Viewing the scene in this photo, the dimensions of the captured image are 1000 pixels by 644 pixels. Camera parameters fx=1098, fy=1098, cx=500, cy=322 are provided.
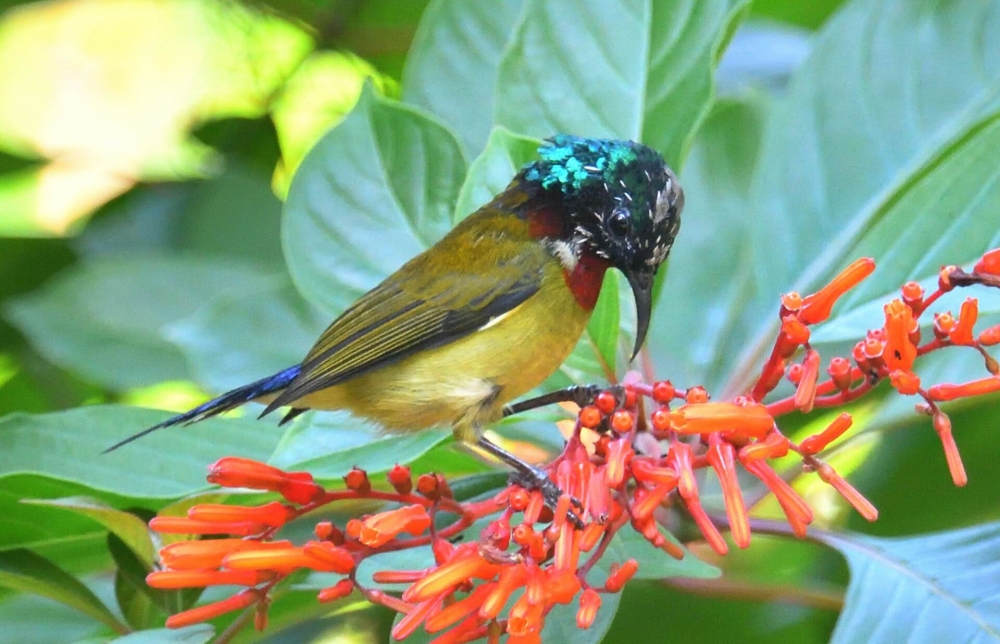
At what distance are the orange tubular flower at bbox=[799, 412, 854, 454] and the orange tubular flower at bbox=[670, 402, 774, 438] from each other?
5cm

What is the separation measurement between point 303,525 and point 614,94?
920 millimetres

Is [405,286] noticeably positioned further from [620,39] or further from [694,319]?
[694,319]

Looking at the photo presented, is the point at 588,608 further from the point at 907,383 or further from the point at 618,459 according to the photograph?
the point at 907,383

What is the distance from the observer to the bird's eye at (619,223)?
69.7 inches

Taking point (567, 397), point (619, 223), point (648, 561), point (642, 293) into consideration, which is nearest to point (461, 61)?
point (619, 223)

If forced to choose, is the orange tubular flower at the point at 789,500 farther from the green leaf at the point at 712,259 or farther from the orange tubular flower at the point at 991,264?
the green leaf at the point at 712,259

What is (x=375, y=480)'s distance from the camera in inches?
69.8

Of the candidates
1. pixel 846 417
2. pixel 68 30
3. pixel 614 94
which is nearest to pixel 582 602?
pixel 846 417

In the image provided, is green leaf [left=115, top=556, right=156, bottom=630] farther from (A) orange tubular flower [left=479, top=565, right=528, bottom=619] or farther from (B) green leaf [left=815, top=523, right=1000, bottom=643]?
(B) green leaf [left=815, top=523, right=1000, bottom=643]

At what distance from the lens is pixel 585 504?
1294mm

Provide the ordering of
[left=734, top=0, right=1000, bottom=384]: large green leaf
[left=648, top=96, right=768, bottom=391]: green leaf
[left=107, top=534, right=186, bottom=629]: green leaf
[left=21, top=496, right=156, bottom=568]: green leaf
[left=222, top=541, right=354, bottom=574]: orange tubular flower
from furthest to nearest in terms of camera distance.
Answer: [left=648, top=96, right=768, bottom=391]: green leaf < [left=734, top=0, right=1000, bottom=384]: large green leaf < [left=107, top=534, right=186, bottom=629]: green leaf < [left=21, top=496, right=156, bottom=568]: green leaf < [left=222, top=541, right=354, bottom=574]: orange tubular flower

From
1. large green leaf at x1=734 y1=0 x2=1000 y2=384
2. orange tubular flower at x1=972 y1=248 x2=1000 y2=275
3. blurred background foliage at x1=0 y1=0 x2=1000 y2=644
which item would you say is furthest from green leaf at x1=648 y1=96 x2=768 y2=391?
orange tubular flower at x1=972 y1=248 x2=1000 y2=275

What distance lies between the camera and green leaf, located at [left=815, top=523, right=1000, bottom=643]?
1.37 meters

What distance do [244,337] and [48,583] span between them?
74 centimetres
